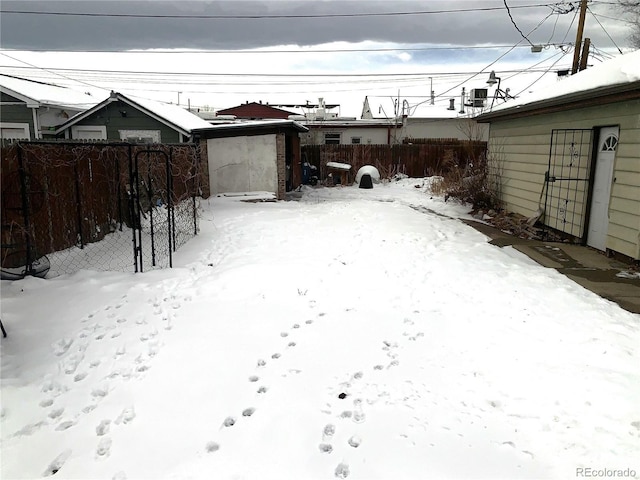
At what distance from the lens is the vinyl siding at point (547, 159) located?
21.9 ft

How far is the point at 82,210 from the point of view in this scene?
7230mm

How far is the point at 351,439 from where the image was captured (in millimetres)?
2854

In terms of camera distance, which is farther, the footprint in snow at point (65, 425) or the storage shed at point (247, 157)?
the storage shed at point (247, 157)

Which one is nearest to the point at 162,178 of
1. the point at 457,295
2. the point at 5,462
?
the point at 457,295

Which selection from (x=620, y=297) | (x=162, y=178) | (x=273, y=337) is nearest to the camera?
(x=273, y=337)

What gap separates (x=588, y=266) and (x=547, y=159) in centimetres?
365

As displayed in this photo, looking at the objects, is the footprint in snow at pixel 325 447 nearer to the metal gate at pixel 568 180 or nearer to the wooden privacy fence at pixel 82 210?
the wooden privacy fence at pixel 82 210

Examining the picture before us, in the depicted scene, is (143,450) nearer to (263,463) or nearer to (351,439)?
(263,463)

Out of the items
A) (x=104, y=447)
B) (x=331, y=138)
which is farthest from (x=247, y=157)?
(x=331, y=138)

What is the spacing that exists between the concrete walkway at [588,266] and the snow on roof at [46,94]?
618 inches

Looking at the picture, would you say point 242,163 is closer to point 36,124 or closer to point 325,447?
point 36,124

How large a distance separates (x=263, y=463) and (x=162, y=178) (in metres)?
8.24

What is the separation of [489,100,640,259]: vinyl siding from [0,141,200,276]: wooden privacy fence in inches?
271

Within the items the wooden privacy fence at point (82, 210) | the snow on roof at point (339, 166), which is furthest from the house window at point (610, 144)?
the snow on roof at point (339, 166)
